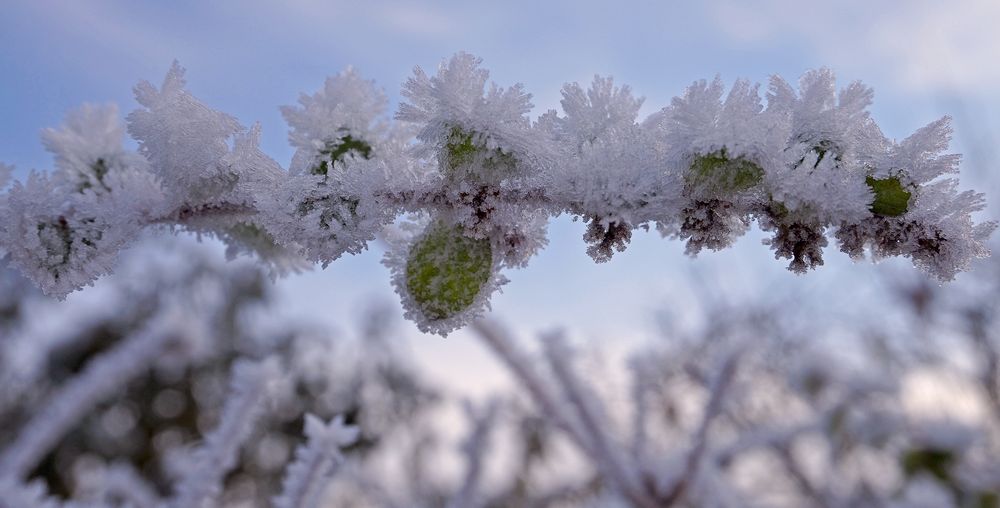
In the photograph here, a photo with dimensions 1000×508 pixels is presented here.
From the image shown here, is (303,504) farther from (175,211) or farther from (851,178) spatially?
(851,178)

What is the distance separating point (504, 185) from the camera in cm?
82

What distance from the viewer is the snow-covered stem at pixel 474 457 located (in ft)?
8.06

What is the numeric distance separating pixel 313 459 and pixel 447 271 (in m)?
0.94

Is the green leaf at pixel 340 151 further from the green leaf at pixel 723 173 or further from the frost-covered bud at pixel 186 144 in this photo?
the green leaf at pixel 723 173

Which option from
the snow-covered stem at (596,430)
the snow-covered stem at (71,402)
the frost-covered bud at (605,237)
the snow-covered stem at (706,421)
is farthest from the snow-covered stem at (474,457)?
the frost-covered bud at (605,237)

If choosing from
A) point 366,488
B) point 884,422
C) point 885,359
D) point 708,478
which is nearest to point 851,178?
point 708,478

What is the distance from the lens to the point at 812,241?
0.79m

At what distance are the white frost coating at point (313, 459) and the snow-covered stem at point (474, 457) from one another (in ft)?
2.61

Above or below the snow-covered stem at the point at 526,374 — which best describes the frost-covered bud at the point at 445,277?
below

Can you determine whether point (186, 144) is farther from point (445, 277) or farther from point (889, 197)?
point (889, 197)

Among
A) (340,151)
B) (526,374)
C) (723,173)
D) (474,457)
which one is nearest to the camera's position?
(723,173)

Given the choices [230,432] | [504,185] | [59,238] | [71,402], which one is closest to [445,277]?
[504,185]

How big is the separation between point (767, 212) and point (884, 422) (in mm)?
4879

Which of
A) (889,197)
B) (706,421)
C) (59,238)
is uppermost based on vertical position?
(706,421)
